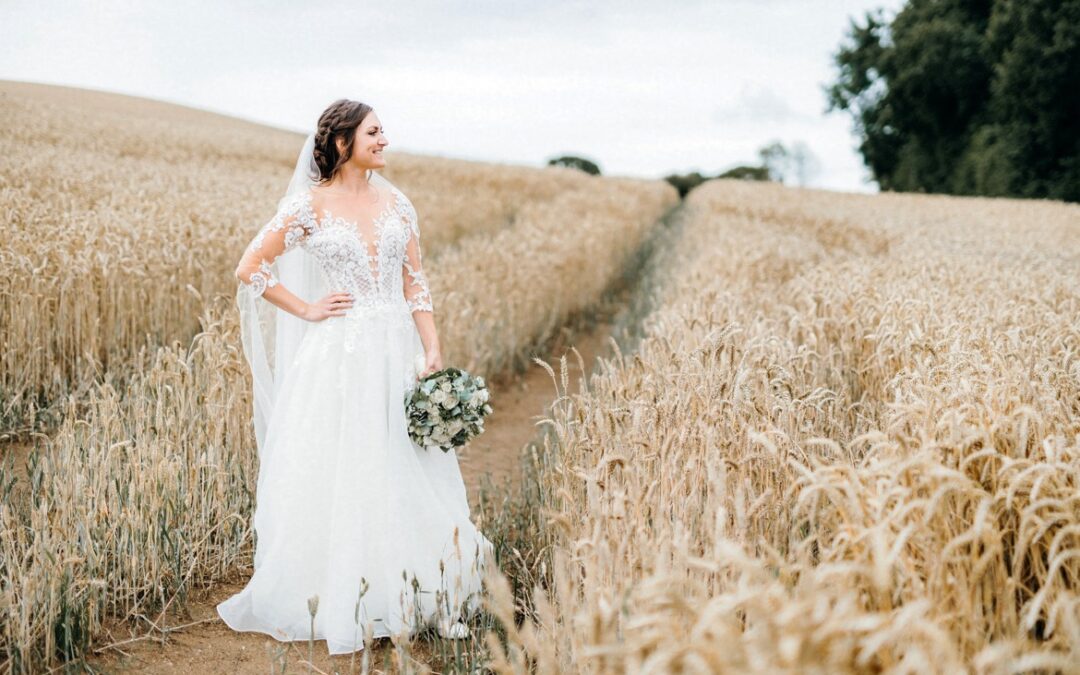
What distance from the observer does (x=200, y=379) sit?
4793 millimetres

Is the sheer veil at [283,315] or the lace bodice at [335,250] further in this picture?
the sheer veil at [283,315]

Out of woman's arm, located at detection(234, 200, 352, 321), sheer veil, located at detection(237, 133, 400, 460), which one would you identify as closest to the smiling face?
sheer veil, located at detection(237, 133, 400, 460)

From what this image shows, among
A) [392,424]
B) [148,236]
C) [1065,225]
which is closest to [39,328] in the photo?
[148,236]

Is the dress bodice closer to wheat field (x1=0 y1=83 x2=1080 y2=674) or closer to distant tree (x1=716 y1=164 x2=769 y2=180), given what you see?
wheat field (x1=0 y1=83 x2=1080 y2=674)

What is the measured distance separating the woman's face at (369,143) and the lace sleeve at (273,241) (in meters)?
0.29

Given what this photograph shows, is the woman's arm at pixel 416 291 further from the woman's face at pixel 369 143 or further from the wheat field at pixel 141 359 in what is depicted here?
the wheat field at pixel 141 359

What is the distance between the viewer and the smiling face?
3473 millimetres

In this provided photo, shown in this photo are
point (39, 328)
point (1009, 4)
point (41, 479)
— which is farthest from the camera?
point (1009, 4)

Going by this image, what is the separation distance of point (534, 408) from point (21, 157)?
29.6 feet

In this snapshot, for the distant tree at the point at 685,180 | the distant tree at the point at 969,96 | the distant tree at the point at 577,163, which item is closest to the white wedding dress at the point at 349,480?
the distant tree at the point at 969,96

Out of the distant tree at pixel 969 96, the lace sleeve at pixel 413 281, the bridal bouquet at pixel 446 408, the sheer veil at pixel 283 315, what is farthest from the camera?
the distant tree at pixel 969 96

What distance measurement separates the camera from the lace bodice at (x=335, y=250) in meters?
3.45

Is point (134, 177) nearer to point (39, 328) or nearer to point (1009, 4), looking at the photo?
point (39, 328)

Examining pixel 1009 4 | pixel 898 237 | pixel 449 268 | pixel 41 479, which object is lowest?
pixel 41 479
